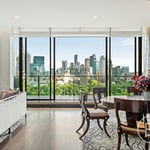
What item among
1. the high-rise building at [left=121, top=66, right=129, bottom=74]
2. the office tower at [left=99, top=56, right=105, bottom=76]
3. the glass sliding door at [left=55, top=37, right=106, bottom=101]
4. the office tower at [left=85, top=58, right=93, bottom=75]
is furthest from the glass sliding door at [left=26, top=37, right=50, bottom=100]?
the high-rise building at [left=121, top=66, right=129, bottom=74]

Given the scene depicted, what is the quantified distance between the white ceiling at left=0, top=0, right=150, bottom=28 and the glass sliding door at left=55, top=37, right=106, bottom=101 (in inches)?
42.3

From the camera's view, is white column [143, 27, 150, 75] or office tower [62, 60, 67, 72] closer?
white column [143, 27, 150, 75]

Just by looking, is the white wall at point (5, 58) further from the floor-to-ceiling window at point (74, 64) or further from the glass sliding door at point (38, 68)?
the glass sliding door at point (38, 68)

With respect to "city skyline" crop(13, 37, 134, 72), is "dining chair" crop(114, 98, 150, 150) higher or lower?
lower

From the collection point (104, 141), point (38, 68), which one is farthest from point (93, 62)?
point (104, 141)

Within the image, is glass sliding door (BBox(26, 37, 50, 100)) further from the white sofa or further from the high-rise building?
the white sofa

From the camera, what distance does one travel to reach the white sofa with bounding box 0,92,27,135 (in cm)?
464

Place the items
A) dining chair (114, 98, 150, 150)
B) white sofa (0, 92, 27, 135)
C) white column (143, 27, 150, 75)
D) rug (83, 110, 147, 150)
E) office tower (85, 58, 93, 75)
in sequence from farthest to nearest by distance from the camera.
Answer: office tower (85, 58, 93, 75) → white column (143, 27, 150, 75) → white sofa (0, 92, 27, 135) → rug (83, 110, 147, 150) → dining chair (114, 98, 150, 150)

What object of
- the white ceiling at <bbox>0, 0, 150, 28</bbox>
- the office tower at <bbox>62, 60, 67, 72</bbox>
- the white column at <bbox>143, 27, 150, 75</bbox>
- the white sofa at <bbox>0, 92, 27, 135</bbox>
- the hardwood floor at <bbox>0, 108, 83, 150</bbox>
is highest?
the white ceiling at <bbox>0, 0, 150, 28</bbox>

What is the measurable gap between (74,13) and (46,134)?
10.5 feet

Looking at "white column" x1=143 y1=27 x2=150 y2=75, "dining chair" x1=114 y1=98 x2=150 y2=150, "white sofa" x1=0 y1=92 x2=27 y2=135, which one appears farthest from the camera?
"white column" x1=143 y1=27 x2=150 y2=75

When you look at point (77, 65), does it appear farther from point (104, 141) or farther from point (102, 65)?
point (104, 141)

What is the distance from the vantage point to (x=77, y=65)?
9.45 meters

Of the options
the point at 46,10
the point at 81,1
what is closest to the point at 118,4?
the point at 81,1
